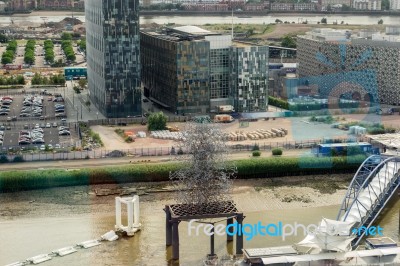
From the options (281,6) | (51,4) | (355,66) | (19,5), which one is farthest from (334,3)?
(355,66)

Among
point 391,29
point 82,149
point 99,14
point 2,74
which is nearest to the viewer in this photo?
point 82,149

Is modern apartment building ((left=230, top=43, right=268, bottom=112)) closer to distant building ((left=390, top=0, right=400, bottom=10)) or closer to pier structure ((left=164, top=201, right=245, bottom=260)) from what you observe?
pier structure ((left=164, top=201, right=245, bottom=260))

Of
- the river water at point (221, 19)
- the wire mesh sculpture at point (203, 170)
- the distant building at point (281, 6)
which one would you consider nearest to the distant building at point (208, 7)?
the river water at point (221, 19)

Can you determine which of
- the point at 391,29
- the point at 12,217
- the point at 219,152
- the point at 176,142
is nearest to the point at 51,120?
the point at 176,142

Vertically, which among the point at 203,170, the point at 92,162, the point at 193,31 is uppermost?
the point at 193,31

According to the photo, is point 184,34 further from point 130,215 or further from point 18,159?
point 130,215

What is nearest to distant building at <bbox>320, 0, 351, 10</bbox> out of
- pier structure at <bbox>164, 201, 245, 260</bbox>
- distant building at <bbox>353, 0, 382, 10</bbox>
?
distant building at <bbox>353, 0, 382, 10</bbox>

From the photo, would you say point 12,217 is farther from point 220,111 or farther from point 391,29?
point 391,29
